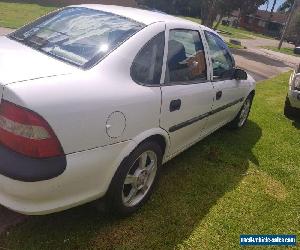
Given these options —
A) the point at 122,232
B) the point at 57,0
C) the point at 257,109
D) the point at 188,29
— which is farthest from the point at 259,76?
the point at 57,0

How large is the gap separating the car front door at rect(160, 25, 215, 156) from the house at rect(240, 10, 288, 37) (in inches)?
2717

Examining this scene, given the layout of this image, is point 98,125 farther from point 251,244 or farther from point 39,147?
point 251,244

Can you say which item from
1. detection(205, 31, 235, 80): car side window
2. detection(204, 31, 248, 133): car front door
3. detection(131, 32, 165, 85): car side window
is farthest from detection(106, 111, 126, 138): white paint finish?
detection(205, 31, 235, 80): car side window

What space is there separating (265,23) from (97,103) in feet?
250

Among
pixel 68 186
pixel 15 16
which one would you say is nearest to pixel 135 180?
pixel 68 186

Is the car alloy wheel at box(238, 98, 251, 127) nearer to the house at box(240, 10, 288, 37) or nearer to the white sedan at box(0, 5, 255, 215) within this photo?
the white sedan at box(0, 5, 255, 215)

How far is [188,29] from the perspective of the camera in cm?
399

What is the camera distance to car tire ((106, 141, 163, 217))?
3025mm

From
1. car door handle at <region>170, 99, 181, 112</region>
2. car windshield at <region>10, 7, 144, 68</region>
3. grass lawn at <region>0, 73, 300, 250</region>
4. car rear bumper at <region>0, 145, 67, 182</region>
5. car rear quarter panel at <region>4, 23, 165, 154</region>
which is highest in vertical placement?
car windshield at <region>10, 7, 144, 68</region>

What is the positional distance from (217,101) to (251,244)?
1754mm

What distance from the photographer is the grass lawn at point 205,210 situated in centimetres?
307

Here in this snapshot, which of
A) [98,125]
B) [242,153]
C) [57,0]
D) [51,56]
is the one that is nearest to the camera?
[98,125]

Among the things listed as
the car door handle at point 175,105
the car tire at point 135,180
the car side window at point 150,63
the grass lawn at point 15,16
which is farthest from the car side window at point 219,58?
the grass lawn at point 15,16

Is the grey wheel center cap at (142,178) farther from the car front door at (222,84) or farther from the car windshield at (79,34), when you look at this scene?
the car front door at (222,84)
